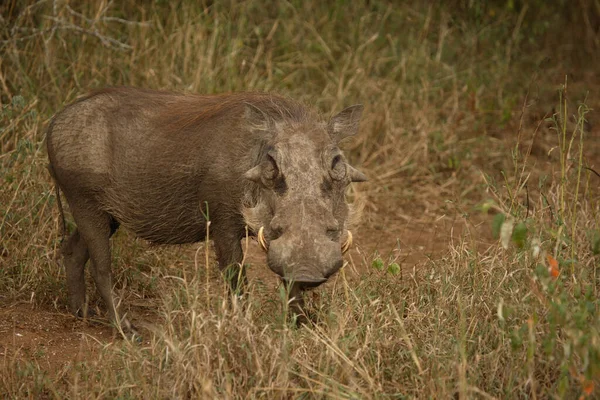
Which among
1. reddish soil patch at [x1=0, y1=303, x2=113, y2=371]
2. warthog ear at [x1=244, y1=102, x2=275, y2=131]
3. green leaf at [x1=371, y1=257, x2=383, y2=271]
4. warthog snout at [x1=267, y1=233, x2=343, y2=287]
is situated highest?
warthog ear at [x1=244, y1=102, x2=275, y2=131]

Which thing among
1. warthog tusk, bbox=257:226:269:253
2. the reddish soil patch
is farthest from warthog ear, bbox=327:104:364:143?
the reddish soil patch

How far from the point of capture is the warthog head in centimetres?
368

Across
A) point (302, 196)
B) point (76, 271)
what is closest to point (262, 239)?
point (302, 196)

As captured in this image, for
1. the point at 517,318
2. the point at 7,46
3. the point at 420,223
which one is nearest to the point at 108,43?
the point at 7,46

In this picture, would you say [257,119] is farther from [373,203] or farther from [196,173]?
[373,203]

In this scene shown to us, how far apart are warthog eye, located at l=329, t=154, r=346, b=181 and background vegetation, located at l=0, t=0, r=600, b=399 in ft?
1.31

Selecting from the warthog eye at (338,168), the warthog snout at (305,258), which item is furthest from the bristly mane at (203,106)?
the warthog snout at (305,258)

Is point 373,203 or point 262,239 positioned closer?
point 262,239

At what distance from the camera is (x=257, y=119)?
13.9 ft

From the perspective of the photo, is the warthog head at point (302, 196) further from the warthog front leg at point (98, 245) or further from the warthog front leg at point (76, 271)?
the warthog front leg at point (76, 271)

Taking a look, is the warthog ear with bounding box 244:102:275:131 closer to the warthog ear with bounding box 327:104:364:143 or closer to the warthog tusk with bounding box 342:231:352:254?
the warthog ear with bounding box 327:104:364:143

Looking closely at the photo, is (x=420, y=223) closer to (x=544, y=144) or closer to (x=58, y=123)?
(x=544, y=144)

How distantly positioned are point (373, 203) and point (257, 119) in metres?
2.42

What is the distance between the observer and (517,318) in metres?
3.64
